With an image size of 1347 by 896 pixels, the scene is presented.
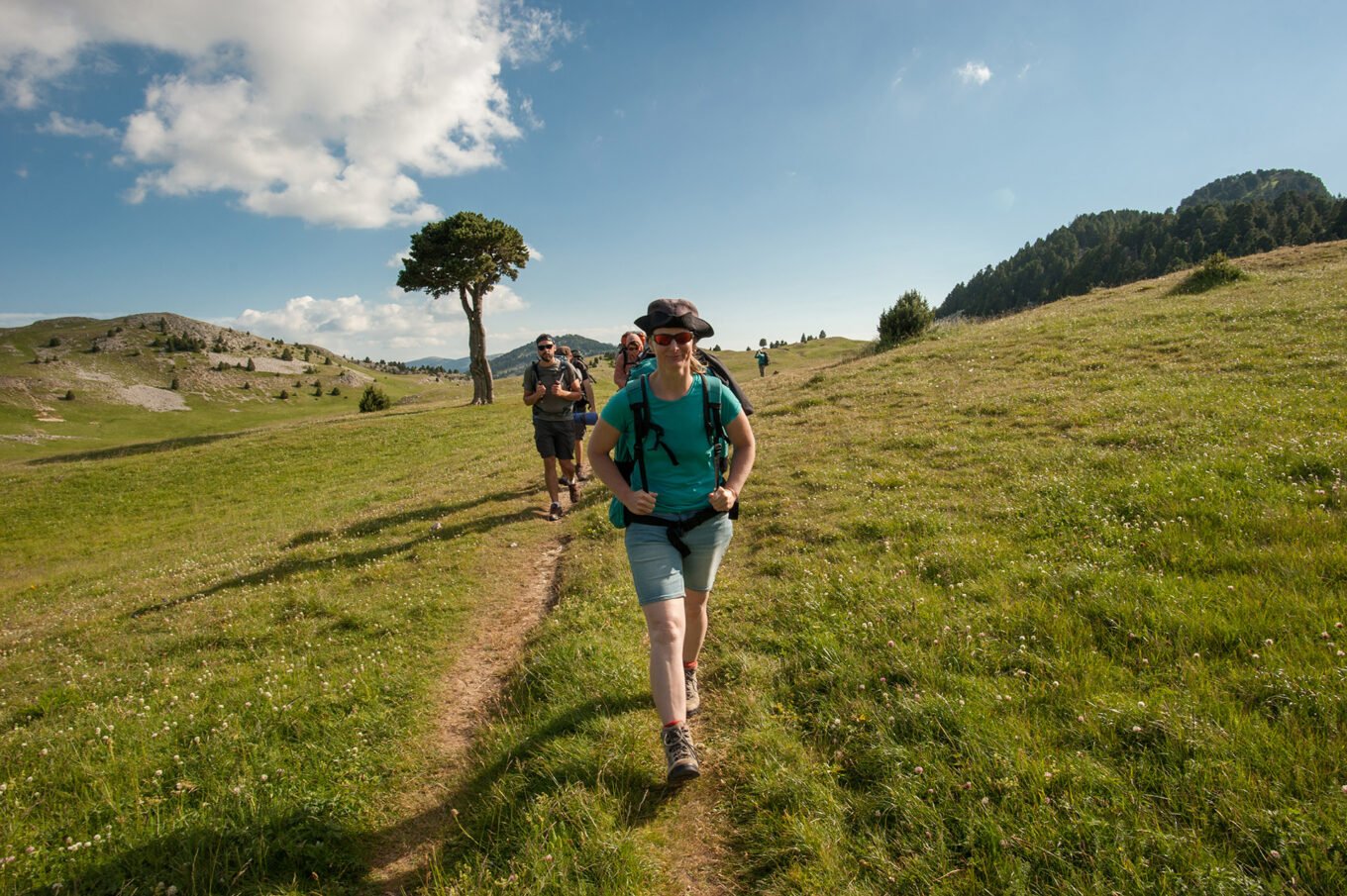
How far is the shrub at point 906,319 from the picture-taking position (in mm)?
33250

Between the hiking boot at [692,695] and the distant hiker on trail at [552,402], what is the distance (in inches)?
285

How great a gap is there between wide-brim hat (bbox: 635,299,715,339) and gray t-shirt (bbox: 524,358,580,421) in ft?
25.3

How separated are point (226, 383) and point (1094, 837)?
117187mm

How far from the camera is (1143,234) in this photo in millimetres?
152875

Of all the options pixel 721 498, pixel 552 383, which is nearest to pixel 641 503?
pixel 721 498

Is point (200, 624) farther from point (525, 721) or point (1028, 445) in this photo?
point (1028, 445)

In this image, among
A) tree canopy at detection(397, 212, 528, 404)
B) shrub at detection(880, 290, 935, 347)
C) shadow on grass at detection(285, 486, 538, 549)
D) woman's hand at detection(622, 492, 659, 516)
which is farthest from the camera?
tree canopy at detection(397, 212, 528, 404)

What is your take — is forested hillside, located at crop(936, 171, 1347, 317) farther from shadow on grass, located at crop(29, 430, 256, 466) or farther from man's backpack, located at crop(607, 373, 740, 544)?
man's backpack, located at crop(607, 373, 740, 544)

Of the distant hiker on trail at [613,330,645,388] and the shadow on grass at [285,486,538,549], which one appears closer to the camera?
the distant hiker on trail at [613,330,645,388]

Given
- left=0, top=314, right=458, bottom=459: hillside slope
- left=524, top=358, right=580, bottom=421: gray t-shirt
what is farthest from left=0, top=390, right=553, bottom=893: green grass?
left=0, top=314, right=458, bottom=459: hillside slope

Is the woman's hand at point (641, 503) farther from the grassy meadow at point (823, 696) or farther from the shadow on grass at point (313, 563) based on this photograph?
the shadow on grass at point (313, 563)

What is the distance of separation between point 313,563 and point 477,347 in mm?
41869

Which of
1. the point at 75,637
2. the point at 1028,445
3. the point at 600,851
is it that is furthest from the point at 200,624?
the point at 1028,445

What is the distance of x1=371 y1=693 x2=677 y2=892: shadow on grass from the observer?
3.94 meters
